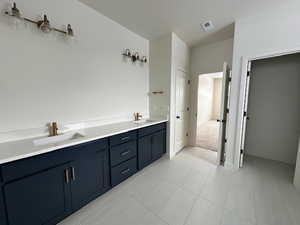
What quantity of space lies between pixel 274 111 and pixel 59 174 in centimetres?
398

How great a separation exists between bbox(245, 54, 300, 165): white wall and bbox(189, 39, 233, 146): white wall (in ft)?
2.30

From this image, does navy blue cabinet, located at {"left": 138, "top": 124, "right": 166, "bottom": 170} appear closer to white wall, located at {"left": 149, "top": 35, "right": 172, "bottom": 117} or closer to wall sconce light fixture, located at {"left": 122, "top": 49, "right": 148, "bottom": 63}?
white wall, located at {"left": 149, "top": 35, "right": 172, "bottom": 117}

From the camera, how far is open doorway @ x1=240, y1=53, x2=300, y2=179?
2.62m

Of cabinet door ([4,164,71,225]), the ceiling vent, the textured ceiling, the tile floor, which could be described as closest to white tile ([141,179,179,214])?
the tile floor

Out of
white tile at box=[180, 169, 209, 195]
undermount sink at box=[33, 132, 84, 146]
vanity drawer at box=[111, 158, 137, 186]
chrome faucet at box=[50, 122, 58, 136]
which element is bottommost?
white tile at box=[180, 169, 209, 195]

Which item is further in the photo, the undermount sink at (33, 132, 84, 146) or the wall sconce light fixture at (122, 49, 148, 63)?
the wall sconce light fixture at (122, 49, 148, 63)

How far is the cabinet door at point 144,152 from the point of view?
2.36 metres

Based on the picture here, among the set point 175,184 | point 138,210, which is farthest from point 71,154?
point 175,184

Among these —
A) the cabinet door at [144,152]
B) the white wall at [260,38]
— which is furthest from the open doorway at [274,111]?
the cabinet door at [144,152]

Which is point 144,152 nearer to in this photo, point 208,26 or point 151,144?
point 151,144

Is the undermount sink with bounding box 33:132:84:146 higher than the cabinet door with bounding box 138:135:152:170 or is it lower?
higher

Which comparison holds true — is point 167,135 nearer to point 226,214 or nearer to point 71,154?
point 226,214

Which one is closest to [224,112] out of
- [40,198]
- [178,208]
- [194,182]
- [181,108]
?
[181,108]

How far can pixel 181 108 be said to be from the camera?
3309mm
